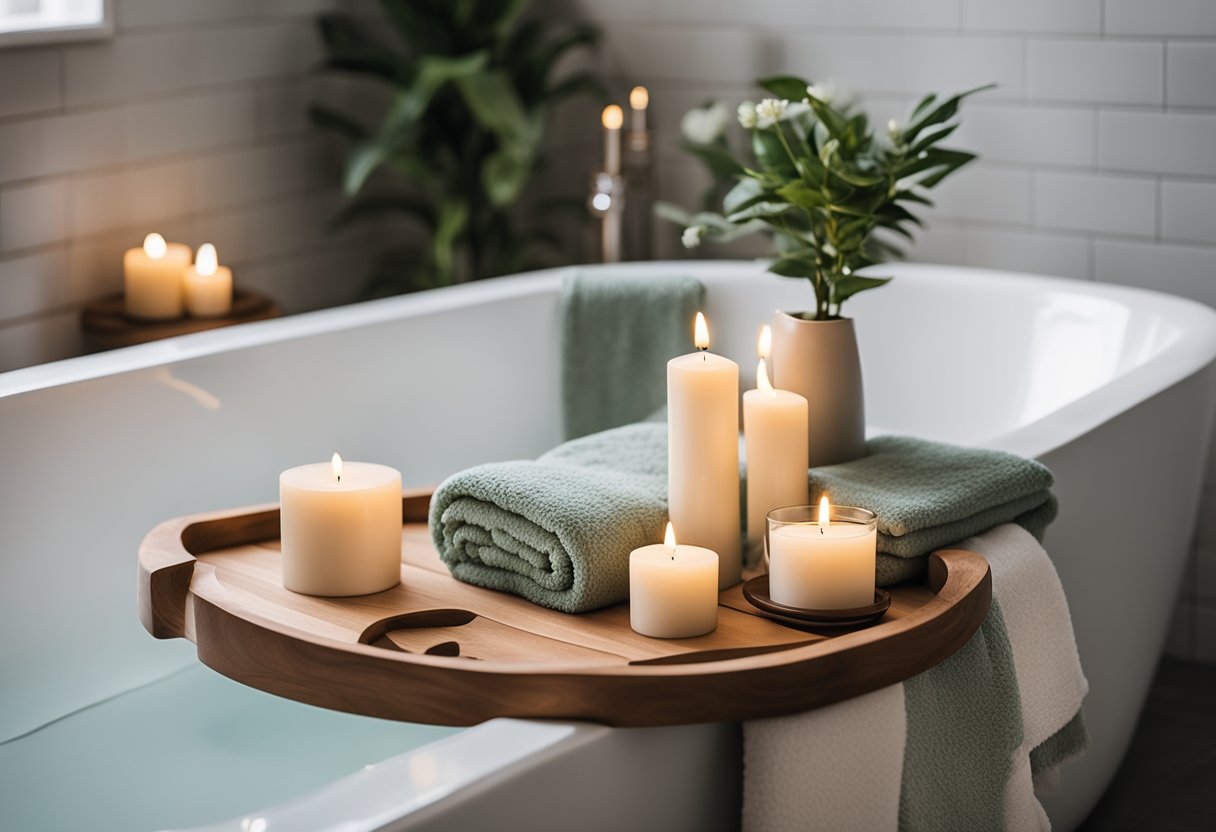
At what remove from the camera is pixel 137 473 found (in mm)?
1979

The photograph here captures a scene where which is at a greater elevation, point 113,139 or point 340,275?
point 113,139

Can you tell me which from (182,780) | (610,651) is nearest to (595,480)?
(610,651)

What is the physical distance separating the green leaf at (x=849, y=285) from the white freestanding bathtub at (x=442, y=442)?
0.79 feet

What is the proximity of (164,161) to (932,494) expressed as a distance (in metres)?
2.00

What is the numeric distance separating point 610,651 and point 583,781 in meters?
0.23

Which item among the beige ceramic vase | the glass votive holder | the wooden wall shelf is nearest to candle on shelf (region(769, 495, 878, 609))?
the glass votive holder

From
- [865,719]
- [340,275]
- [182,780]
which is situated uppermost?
[340,275]

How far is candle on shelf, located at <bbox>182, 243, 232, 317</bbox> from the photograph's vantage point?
2.68 metres

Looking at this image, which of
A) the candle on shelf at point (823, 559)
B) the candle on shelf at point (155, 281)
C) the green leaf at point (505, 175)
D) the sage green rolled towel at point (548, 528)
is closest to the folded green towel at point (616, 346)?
the green leaf at point (505, 175)

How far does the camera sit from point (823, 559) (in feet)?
4.64

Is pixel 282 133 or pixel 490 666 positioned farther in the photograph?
pixel 282 133

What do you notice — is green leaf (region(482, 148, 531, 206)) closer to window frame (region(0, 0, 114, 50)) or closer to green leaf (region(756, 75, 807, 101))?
window frame (region(0, 0, 114, 50))

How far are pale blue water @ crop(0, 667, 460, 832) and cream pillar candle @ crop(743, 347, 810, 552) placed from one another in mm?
542

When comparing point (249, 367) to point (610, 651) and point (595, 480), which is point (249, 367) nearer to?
point (595, 480)
